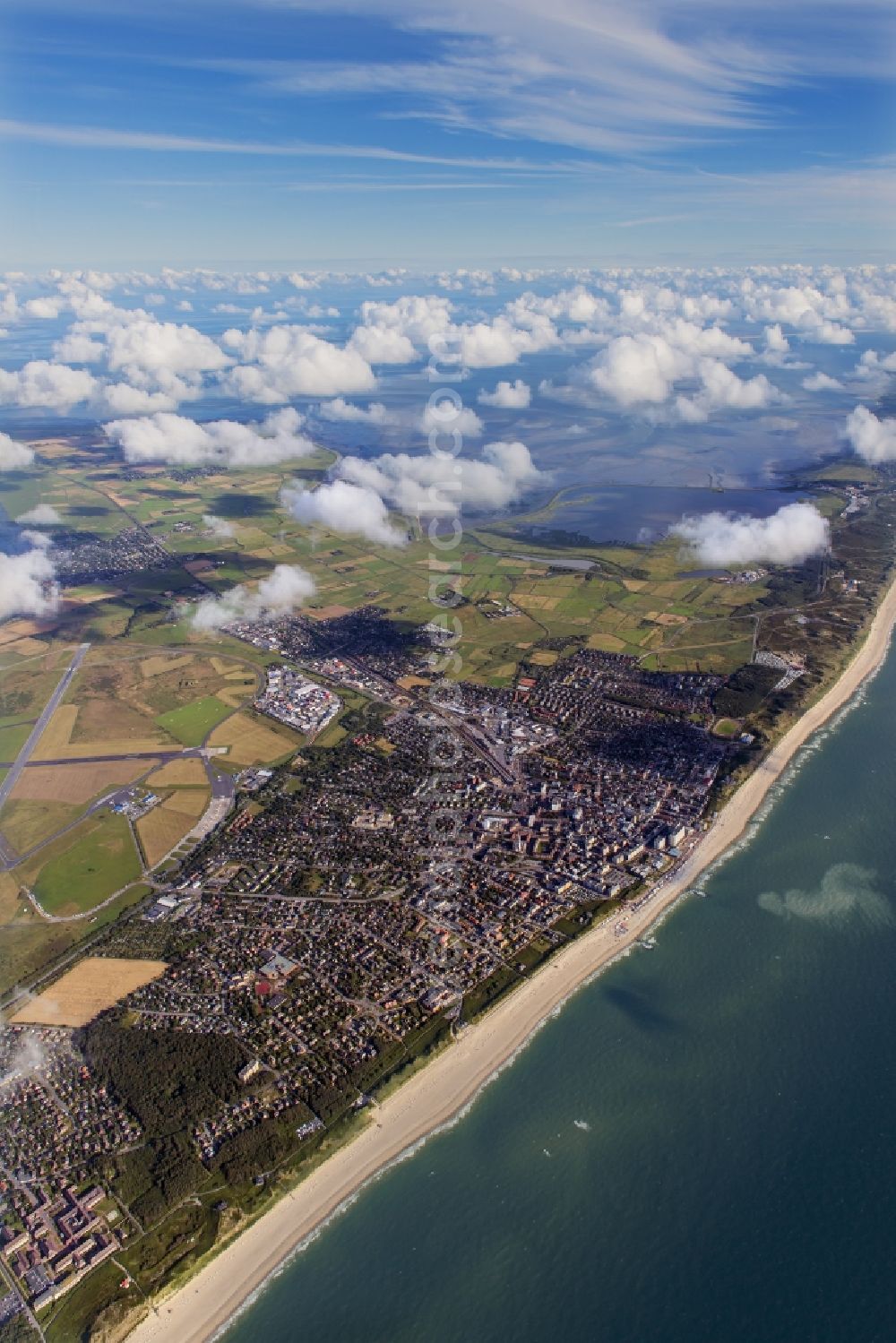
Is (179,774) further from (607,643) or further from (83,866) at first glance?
(607,643)

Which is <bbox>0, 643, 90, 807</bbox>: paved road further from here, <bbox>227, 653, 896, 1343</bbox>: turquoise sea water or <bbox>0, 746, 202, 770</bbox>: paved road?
<bbox>227, 653, 896, 1343</bbox>: turquoise sea water

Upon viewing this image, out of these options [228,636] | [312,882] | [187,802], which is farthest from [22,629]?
[312,882]

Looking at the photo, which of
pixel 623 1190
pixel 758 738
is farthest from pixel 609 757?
pixel 623 1190

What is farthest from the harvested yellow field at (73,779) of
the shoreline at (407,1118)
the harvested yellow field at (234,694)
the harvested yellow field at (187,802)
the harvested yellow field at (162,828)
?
the shoreline at (407,1118)

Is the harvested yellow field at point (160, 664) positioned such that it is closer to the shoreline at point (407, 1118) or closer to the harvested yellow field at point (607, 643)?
the harvested yellow field at point (607, 643)

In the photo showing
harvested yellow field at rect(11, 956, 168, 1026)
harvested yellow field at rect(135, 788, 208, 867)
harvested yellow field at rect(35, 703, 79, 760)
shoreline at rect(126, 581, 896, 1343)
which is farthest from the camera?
harvested yellow field at rect(35, 703, 79, 760)

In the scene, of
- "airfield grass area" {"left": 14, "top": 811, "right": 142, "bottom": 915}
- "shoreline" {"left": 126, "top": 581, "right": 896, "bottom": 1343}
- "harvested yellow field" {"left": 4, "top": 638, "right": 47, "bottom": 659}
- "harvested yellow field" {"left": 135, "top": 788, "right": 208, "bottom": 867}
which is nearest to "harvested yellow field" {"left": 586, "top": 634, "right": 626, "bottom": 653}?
"shoreline" {"left": 126, "top": 581, "right": 896, "bottom": 1343}

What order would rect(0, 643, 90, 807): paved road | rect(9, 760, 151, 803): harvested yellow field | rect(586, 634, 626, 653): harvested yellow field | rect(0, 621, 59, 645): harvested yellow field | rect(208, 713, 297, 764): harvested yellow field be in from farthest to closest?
1. rect(0, 621, 59, 645): harvested yellow field
2. rect(586, 634, 626, 653): harvested yellow field
3. rect(208, 713, 297, 764): harvested yellow field
4. rect(0, 643, 90, 807): paved road
5. rect(9, 760, 151, 803): harvested yellow field
